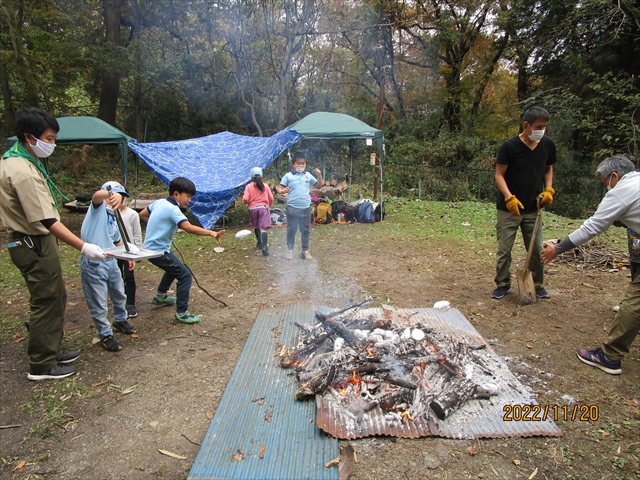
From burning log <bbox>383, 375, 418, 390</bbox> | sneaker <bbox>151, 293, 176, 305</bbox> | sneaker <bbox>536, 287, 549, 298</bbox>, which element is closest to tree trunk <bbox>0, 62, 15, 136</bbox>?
sneaker <bbox>151, 293, 176, 305</bbox>

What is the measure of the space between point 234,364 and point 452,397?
70.4 inches

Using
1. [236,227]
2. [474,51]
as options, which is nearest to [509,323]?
[236,227]

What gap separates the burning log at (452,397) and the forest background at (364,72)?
11.3 metres

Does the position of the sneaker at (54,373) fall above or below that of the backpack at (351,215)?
below

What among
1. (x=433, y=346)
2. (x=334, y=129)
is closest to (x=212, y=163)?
(x=334, y=129)

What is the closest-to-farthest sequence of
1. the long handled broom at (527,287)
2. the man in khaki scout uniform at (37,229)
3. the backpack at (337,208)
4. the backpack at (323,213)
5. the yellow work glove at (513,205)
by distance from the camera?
1. the man in khaki scout uniform at (37,229)
2. the yellow work glove at (513,205)
3. the long handled broom at (527,287)
4. the backpack at (323,213)
5. the backpack at (337,208)

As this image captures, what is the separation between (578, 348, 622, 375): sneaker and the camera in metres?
3.15

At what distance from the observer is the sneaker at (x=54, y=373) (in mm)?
3168

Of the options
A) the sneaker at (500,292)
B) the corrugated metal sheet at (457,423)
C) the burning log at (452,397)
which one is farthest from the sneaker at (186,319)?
the sneaker at (500,292)

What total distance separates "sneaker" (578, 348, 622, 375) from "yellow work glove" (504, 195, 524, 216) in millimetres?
1523

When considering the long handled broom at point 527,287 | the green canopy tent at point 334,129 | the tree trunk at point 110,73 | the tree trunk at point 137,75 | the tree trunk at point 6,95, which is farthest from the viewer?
the tree trunk at point 110,73

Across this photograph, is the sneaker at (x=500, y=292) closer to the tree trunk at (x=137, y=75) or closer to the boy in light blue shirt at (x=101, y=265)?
the boy in light blue shirt at (x=101, y=265)

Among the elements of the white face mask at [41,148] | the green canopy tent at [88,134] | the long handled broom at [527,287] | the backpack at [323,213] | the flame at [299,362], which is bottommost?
the flame at [299,362]

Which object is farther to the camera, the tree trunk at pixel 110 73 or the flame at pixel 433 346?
the tree trunk at pixel 110 73
